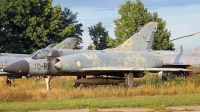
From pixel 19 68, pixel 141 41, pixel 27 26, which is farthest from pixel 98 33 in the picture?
pixel 19 68

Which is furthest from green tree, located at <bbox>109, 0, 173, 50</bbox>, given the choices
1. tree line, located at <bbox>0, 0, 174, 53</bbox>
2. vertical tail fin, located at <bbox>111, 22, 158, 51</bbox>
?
vertical tail fin, located at <bbox>111, 22, 158, 51</bbox>

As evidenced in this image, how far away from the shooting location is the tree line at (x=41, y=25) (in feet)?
170

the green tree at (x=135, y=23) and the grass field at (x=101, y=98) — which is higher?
the green tree at (x=135, y=23)

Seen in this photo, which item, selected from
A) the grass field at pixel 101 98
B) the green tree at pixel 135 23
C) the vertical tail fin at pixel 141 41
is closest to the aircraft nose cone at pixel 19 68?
the grass field at pixel 101 98

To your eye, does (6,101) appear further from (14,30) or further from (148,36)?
(14,30)

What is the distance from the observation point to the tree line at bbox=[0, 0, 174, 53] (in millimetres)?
51844

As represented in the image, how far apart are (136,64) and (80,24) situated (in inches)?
1888

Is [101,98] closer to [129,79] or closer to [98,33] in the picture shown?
[129,79]

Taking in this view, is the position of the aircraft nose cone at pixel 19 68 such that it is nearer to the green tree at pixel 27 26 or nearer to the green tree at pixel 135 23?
the green tree at pixel 27 26

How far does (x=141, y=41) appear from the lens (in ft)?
83.3

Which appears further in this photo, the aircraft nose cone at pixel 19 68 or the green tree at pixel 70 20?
the green tree at pixel 70 20

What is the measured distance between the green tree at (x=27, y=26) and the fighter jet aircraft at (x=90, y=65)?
31128 mm

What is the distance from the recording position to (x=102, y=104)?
41.6 ft

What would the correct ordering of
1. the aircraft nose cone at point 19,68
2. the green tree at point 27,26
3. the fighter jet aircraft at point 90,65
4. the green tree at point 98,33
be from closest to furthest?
1. the aircraft nose cone at point 19,68
2. the fighter jet aircraft at point 90,65
3. the green tree at point 27,26
4. the green tree at point 98,33
